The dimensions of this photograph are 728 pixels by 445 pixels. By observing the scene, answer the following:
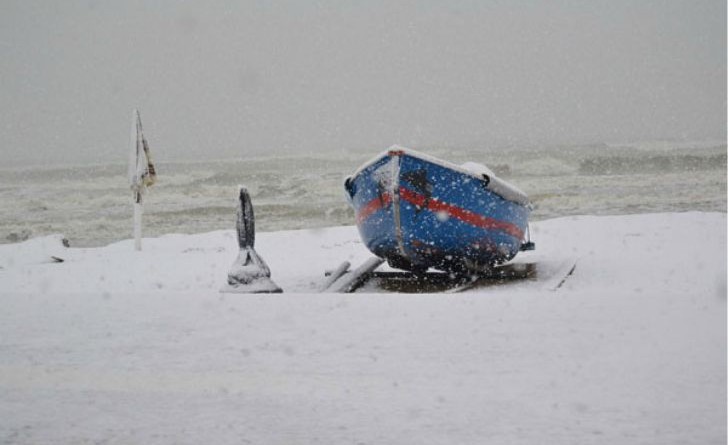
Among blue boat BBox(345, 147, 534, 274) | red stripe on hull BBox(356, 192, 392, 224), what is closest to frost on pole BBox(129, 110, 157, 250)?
red stripe on hull BBox(356, 192, 392, 224)

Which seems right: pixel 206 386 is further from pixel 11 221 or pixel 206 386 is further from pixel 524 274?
pixel 11 221

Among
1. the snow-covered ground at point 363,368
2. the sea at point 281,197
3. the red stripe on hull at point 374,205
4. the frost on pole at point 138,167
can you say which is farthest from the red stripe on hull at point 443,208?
the sea at point 281,197

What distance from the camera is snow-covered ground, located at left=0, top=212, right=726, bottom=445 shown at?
6.66ft

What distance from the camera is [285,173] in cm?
4262

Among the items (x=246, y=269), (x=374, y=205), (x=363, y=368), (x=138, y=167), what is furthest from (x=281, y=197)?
(x=363, y=368)

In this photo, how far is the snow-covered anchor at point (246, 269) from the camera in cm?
605

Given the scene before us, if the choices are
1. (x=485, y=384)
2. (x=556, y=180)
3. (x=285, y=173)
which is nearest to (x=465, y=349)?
(x=485, y=384)

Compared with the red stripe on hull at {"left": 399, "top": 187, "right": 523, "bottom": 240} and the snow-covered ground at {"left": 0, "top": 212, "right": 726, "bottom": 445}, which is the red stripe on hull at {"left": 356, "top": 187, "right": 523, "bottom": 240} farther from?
the snow-covered ground at {"left": 0, "top": 212, "right": 726, "bottom": 445}

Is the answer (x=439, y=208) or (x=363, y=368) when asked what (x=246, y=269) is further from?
(x=363, y=368)

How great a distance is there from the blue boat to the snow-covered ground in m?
4.17

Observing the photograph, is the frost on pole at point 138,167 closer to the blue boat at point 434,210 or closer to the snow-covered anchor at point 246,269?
the blue boat at point 434,210

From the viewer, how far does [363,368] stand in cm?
249

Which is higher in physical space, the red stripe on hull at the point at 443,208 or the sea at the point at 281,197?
the red stripe on hull at the point at 443,208

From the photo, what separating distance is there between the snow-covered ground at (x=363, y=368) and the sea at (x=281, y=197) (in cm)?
1279
